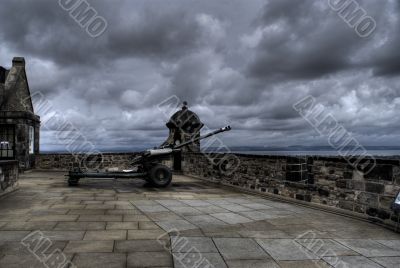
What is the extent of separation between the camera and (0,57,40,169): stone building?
15734 mm

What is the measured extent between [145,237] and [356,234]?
3.15 metres

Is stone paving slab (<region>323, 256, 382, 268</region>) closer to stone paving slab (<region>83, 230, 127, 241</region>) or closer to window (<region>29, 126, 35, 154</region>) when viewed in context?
stone paving slab (<region>83, 230, 127, 241</region>)

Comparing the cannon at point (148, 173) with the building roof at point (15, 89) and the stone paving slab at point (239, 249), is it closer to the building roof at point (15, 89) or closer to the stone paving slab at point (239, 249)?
the stone paving slab at point (239, 249)

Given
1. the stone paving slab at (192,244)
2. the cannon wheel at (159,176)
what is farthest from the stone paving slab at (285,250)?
the cannon wheel at (159,176)

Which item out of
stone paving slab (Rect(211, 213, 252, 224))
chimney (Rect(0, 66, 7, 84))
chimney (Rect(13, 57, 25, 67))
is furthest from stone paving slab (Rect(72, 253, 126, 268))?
chimney (Rect(13, 57, 25, 67))

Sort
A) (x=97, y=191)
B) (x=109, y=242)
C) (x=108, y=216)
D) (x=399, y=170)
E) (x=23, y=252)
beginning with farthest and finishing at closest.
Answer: (x=97, y=191), (x=108, y=216), (x=399, y=170), (x=109, y=242), (x=23, y=252)

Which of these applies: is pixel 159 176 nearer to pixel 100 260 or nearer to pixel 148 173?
pixel 148 173

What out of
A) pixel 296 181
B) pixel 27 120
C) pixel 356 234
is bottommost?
pixel 356 234

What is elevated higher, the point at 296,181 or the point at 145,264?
the point at 296,181

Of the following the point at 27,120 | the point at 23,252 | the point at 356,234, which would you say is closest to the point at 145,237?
the point at 23,252

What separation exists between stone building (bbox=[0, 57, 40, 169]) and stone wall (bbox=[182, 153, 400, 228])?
9.74 meters

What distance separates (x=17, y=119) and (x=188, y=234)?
522 inches

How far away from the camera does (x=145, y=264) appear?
3.88 m

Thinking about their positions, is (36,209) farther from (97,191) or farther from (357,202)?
(357,202)
